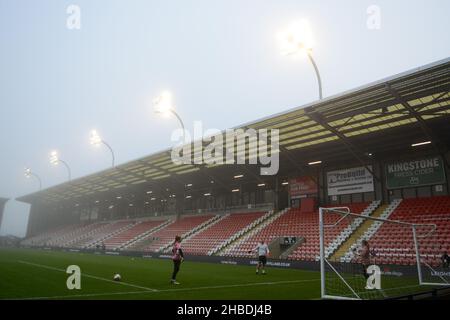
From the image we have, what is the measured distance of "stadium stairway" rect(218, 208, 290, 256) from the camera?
3236cm

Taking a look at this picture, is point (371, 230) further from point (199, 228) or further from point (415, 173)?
point (199, 228)

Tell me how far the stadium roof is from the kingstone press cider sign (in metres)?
1.35

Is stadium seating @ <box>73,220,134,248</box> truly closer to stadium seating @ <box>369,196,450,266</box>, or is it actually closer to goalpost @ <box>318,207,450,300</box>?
goalpost @ <box>318,207,450,300</box>

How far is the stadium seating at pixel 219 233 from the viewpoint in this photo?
35.2 meters

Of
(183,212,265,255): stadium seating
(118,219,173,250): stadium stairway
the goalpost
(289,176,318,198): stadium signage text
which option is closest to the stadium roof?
(289,176,318,198): stadium signage text

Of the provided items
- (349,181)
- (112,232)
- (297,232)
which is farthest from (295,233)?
(112,232)

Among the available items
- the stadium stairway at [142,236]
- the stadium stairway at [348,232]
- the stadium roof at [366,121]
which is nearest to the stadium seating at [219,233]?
the stadium roof at [366,121]

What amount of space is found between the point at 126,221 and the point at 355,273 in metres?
47.7

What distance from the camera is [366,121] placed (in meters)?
23.7

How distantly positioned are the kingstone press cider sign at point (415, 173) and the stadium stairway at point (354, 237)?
2.22 m

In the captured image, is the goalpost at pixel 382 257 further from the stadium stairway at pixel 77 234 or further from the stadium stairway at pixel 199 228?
the stadium stairway at pixel 77 234

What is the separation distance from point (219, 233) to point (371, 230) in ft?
53.1

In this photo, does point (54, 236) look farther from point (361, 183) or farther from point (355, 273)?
point (355, 273)
